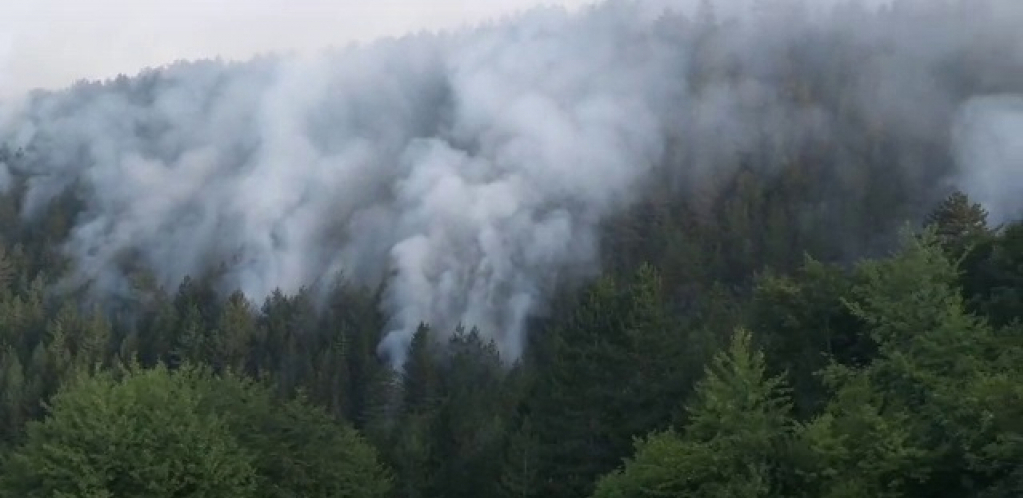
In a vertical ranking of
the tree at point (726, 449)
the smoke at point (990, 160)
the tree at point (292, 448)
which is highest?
the smoke at point (990, 160)

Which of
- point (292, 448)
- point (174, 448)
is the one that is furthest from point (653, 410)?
point (174, 448)

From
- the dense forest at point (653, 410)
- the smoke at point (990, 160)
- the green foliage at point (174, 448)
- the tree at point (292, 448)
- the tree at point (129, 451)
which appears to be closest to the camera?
the dense forest at point (653, 410)

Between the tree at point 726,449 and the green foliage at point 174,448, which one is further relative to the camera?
the green foliage at point 174,448

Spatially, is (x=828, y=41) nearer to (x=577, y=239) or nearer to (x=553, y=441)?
(x=577, y=239)

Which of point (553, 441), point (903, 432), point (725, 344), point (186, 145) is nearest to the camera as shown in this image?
point (903, 432)

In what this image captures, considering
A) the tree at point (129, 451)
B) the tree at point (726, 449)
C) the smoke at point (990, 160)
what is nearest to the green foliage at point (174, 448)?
the tree at point (129, 451)

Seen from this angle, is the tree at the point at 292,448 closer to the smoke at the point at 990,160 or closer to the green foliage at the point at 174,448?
the green foliage at the point at 174,448

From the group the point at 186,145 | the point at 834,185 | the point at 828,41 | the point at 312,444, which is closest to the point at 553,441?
the point at 312,444

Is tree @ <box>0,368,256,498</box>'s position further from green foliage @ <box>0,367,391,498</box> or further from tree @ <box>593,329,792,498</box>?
→ tree @ <box>593,329,792,498</box>

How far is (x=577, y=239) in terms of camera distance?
109 metres

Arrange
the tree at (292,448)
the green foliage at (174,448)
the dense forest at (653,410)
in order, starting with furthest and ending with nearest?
1. the tree at (292,448)
2. the green foliage at (174,448)
3. the dense forest at (653,410)

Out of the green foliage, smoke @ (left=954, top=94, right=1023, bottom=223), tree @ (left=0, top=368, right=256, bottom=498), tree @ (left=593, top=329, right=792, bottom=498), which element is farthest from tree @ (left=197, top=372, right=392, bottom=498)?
smoke @ (left=954, top=94, right=1023, bottom=223)

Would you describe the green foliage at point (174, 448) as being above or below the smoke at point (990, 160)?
below

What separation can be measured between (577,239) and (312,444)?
75.3 m
